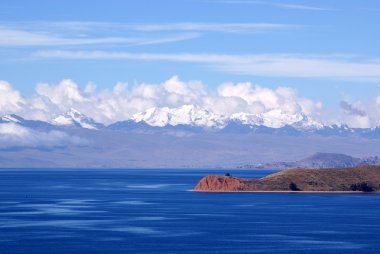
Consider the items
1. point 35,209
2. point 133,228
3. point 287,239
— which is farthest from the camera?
point 35,209

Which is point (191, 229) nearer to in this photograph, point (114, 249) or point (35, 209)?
point (114, 249)

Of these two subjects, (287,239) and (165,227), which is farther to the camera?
(165,227)

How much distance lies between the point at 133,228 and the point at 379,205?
233 ft

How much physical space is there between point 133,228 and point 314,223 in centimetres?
2931

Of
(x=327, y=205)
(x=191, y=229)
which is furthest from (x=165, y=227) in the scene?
(x=327, y=205)

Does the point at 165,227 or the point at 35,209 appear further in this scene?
the point at 35,209

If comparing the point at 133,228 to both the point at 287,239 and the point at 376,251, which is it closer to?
the point at 287,239

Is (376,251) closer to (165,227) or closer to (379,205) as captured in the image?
(165,227)

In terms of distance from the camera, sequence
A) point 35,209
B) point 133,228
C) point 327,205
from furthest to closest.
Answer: point 327,205 → point 35,209 → point 133,228

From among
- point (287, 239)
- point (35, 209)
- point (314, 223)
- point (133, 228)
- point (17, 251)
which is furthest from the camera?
point (35, 209)

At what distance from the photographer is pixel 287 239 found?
12812cm

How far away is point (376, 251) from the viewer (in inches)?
4557

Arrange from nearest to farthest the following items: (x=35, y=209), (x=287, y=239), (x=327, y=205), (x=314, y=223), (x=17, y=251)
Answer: (x=17, y=251)
(x=287, y=239)
(x=314, y=223)
(x=35, y=209)
(x=327, y=205)

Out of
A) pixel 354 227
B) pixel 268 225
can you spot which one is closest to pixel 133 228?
pixel 268 225
